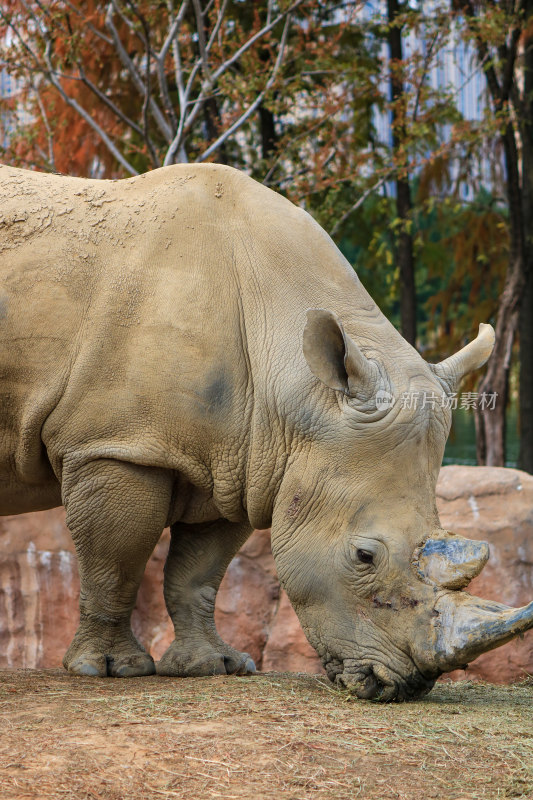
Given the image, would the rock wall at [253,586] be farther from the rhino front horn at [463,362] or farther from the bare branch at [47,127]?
the bare branch at [47,127]

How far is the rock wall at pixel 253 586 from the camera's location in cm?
754

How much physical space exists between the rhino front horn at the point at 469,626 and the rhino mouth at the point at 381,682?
195 mm

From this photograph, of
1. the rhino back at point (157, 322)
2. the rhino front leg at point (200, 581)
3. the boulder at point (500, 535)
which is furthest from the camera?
the boulder at point (500, 535)

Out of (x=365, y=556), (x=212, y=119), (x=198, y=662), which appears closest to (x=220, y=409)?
(x=365, y=556)

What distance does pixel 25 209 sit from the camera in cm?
564

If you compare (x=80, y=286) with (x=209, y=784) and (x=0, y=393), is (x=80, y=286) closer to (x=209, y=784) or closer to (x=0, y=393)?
(x=0, y=393)

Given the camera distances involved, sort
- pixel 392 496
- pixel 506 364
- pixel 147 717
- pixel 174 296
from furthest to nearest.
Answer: pixel 506 364 < pixel 174 296 < pixel 392 496 < pixel 147 717

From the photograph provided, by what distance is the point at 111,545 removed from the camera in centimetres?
546

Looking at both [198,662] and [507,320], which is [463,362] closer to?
[198,662]

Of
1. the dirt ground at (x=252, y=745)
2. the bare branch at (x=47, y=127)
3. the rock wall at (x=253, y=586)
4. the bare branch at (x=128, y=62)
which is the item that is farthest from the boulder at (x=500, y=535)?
the bare branch at (x=47, y=127)

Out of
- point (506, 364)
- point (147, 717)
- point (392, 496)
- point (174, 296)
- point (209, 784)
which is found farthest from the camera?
point (506, 364)

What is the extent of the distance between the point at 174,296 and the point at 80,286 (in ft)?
1.56

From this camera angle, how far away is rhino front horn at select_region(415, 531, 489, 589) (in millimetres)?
4773

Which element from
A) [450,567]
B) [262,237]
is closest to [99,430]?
[262,237]
